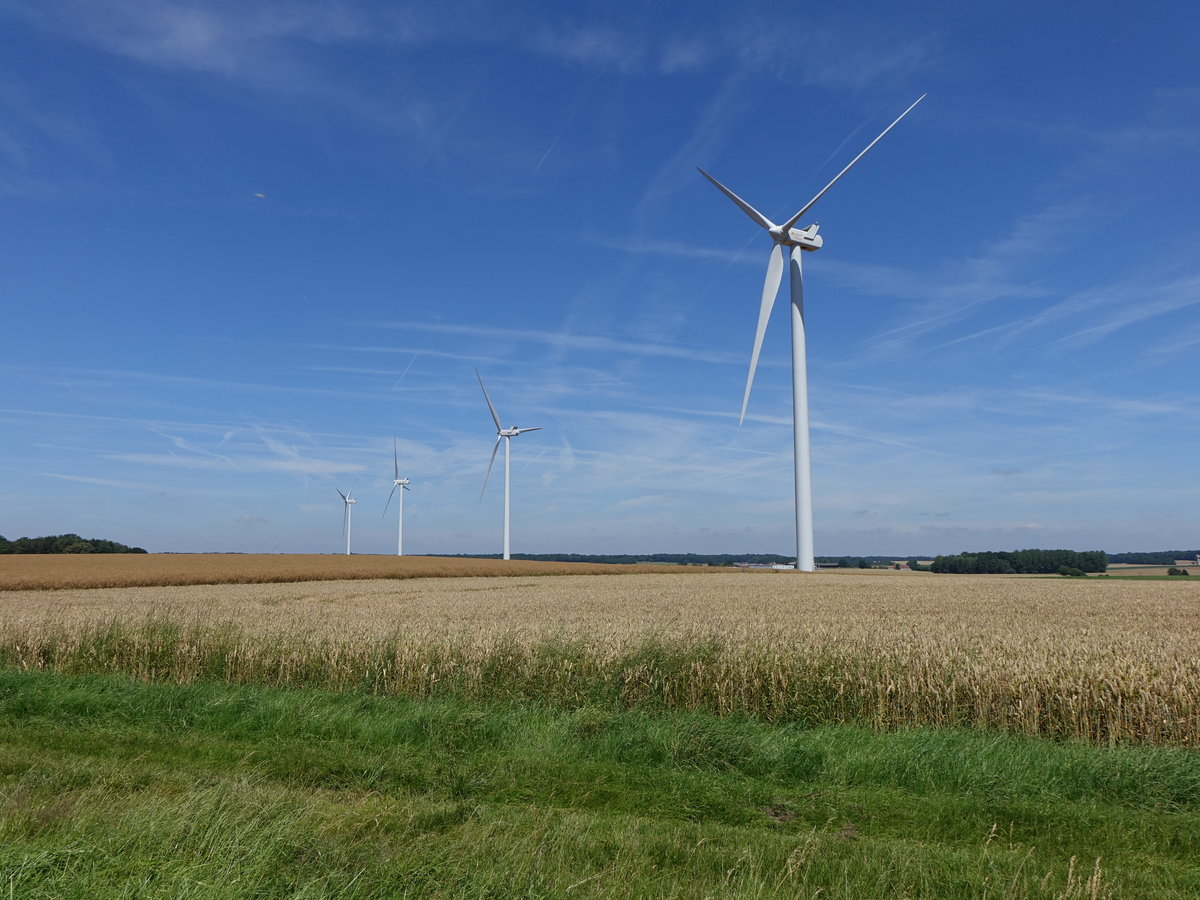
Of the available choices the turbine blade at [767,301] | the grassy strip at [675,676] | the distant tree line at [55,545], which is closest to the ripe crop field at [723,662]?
the grassy strip at [675,676]

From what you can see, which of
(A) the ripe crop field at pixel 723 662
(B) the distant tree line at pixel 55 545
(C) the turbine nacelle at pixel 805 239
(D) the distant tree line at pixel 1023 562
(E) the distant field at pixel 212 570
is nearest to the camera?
(A) the ripe crop field at pixel 723 662

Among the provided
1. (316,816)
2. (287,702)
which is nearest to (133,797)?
(316,816)

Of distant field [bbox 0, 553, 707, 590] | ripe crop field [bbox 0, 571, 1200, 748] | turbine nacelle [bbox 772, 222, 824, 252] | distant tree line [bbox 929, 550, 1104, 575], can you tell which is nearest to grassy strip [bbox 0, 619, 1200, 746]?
ripe crop field [bbox 0, 571, 1200, 748]

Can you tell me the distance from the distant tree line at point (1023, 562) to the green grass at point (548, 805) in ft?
447

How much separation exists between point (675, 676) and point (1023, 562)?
145 metres

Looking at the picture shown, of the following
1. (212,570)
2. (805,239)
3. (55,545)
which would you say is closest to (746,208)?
(805,239)

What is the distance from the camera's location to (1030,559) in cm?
13738

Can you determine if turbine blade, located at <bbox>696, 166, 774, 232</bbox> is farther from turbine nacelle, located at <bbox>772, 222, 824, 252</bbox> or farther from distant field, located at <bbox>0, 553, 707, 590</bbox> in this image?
distant field, located at <bbox>0, 553, 707, 590</bbox>

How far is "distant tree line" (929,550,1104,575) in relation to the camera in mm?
132625

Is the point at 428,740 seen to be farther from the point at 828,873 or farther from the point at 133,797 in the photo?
the point at 828,873

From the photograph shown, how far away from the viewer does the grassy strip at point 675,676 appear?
11.5 m

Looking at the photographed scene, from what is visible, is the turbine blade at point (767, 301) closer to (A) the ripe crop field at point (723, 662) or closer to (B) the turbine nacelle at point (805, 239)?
(B) the turbine nacelle at point (805, 239)

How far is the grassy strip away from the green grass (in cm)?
79

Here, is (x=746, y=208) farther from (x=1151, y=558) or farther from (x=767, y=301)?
(x=1151, y=558)
